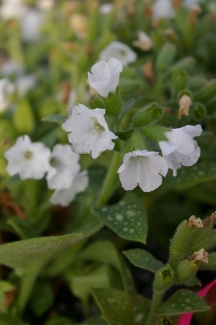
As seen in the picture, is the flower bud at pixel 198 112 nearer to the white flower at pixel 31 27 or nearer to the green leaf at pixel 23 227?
the green leaf at pixel 23 227

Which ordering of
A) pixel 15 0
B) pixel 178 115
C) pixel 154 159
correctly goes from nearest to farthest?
pixel 154 159, pixel 178 115, pixel 15 0

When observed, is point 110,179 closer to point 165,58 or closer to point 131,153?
point 131,153

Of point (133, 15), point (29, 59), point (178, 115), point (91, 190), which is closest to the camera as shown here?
point (178, 115)

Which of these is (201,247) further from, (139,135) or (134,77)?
(134,77)

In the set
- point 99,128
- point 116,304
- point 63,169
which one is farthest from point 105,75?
point 116,304

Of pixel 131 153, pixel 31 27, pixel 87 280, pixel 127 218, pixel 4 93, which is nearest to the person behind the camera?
pixel 131 153

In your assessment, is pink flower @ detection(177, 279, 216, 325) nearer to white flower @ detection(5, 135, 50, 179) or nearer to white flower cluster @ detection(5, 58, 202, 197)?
white flower cluster @ detection(5, 58, 202, 197)

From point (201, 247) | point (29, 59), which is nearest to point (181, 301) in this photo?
point (201, 247)
